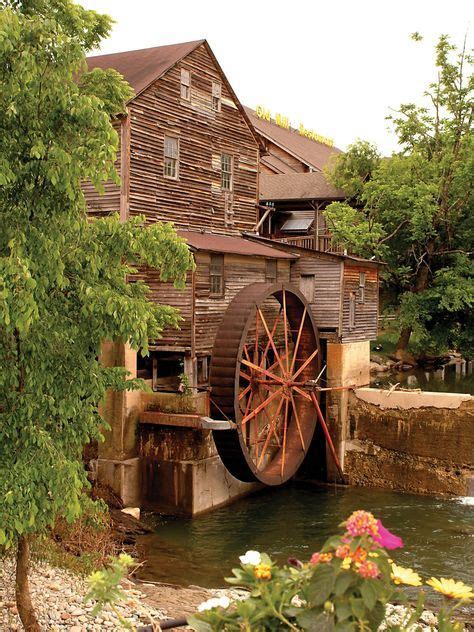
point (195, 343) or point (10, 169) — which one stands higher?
point (10, 169)

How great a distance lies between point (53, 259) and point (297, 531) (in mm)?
10648

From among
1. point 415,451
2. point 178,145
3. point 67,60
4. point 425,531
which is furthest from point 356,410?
point 67,60

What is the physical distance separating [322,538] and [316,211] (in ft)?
74.4

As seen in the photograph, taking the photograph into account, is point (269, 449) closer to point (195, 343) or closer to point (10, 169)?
point (195, 343)

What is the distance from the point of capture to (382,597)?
3.05 meters

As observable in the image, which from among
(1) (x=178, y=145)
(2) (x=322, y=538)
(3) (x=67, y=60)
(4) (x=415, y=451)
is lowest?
(2) (x=322, y=538)

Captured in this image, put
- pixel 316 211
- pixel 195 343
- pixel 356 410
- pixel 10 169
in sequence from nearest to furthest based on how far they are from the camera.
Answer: pixel 10 169 → pixel 195 343 → pixel 356 410 → pixel 316 211

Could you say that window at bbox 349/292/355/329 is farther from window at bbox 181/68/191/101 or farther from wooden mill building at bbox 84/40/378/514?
window at bbox 181/68/191/101

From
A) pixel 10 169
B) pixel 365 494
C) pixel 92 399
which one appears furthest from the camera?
pixel 365 494

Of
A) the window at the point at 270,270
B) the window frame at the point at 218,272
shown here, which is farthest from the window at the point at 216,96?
the window frame at the point at 218,272

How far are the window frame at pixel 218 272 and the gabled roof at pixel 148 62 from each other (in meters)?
4.30

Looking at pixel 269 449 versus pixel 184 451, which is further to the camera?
pixel 269 449

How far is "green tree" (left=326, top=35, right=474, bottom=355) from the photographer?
31.0 m

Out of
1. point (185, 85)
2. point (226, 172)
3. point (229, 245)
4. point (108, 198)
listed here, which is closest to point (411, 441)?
point (229, 245)
